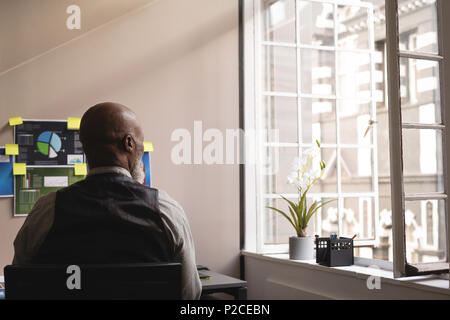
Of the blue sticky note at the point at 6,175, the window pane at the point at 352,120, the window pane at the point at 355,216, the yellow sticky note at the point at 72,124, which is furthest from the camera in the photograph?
the window pane at the point at 352,120

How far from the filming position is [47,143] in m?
2.74

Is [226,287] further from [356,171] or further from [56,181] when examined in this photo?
[356,171]

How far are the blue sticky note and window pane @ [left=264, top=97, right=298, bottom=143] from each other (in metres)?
1.62

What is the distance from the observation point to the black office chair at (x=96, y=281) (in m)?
1.23

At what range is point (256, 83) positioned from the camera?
10.8 feet

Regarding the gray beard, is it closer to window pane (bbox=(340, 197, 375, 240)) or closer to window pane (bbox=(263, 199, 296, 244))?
window pane (bbox=(263, 199, 296, 244))

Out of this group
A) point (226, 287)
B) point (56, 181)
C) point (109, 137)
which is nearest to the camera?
point (109, 137)

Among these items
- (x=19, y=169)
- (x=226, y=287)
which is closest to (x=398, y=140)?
(x=226, y=287)

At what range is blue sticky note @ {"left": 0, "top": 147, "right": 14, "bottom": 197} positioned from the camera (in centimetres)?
265

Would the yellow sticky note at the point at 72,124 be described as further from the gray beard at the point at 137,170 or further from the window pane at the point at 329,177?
the window pane at the point at 329,177

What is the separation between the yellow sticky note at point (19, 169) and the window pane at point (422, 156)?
6.38ft

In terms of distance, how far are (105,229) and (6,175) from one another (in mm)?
1549

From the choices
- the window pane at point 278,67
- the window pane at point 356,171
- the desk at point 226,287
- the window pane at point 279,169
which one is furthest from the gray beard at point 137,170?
the window pane at point 356,171
